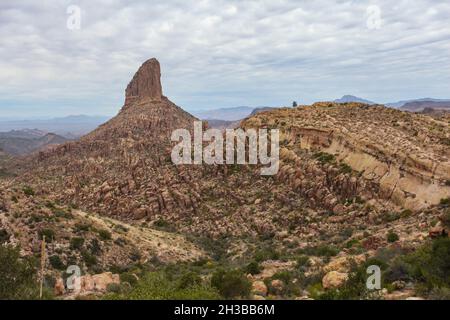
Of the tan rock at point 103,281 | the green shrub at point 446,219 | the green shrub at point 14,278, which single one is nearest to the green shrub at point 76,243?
the tan rock at point 103,281

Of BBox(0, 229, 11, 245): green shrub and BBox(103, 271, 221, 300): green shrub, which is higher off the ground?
BBox(103, 271, 221, 300): green shrub

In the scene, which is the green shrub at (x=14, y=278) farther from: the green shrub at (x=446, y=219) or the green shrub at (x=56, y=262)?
the green shrub at (x=446, y=219)

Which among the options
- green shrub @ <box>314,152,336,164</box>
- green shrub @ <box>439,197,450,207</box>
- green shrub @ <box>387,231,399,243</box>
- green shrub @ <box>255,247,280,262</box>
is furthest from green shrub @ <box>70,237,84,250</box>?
green shrub @ <box>439,197,450,207</box>

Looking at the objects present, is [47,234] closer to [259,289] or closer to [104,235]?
[104,235]

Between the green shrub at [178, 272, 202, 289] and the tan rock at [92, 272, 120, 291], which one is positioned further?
the tan rock at [92, 272, 120, 291]

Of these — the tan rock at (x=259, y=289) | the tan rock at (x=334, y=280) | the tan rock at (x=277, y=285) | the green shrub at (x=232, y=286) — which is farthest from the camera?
the tan rock at (x=277, y=285)

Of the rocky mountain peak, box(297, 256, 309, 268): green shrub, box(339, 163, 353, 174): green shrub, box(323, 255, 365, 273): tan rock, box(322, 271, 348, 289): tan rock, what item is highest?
the rocky mountain peak

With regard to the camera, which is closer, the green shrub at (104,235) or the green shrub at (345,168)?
the green shrub at (104,235)

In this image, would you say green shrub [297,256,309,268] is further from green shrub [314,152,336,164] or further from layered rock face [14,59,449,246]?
green shrub [314,152,336,164]

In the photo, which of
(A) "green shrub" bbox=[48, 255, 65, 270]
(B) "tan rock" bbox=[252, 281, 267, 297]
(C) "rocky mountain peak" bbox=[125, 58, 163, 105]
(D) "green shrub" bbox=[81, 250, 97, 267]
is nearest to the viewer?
(B) "tan rock" bbox=[252, 281, 267, 297]
